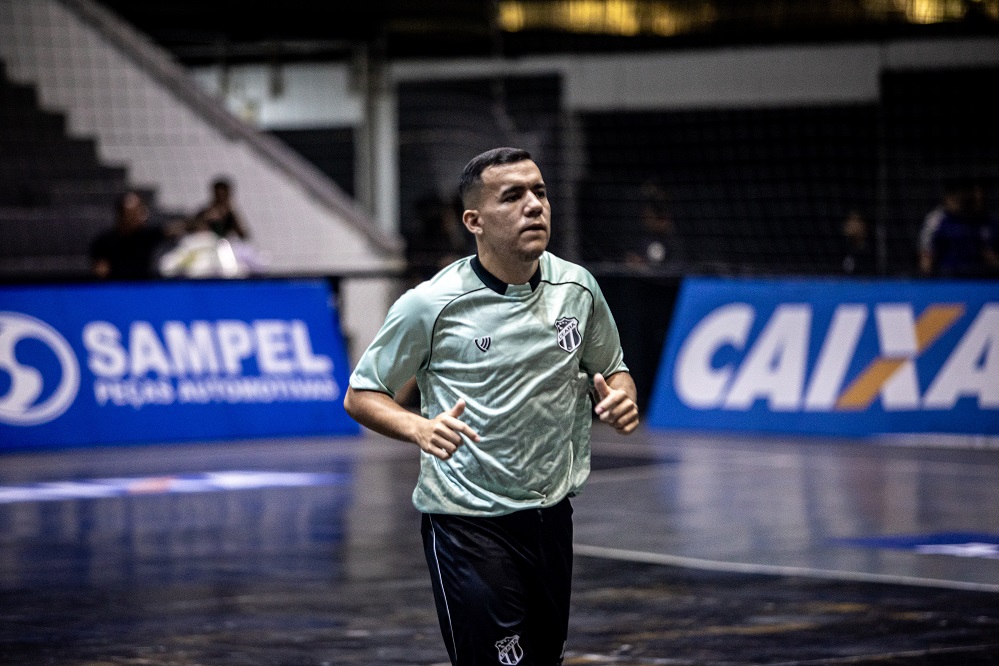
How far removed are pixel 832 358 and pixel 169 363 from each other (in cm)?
639

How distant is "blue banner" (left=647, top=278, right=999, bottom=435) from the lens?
1583 cm

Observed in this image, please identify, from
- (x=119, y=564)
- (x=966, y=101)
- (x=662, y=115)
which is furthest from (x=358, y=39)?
(x=119, y=564)

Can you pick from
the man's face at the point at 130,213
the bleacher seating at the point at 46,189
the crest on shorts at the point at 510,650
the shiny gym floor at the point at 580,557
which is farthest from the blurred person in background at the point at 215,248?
the crest on shorts at the point at 510,650

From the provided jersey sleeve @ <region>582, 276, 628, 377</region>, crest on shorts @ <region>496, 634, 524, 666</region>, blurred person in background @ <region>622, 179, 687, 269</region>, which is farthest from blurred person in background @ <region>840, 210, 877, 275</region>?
crest on shorts @ <region>496, 634, 524, 666</region>

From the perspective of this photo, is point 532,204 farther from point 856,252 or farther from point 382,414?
point 856,252

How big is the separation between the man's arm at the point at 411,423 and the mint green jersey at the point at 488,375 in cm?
5

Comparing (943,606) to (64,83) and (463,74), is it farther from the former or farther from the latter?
(463,74)

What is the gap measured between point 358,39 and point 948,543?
56.1 feet

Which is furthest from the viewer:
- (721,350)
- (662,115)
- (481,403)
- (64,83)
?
(662,115)

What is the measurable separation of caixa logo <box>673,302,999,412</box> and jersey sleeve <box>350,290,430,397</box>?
11525 mm

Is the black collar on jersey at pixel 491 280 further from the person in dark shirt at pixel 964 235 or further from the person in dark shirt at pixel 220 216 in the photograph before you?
the person in dark shirt at pixel 220 216

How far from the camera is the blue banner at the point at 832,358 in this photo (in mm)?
15828

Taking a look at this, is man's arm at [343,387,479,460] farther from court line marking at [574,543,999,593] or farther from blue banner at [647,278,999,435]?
blue banner at [647,278,999,435]

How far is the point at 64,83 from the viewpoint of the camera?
22422 millimetres
